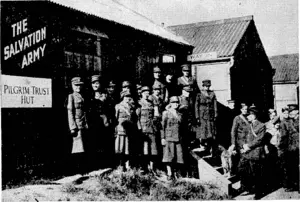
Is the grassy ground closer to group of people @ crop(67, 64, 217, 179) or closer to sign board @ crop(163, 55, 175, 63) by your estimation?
group of people @ crop(67, 64, 217, 179)

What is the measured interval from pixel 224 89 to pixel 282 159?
608cm

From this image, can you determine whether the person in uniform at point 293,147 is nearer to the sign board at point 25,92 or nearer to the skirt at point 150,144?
the skirt at point 150,144

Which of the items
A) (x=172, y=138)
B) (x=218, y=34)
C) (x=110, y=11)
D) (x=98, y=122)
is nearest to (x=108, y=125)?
(x=98, y=122)

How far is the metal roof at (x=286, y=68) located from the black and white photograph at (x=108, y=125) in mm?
12330

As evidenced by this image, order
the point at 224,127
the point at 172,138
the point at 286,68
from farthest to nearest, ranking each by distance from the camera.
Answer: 1. the point at 286,68
2. the point at 224,127
3. the point at 172,138

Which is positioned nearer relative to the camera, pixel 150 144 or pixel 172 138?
pixel 172 138

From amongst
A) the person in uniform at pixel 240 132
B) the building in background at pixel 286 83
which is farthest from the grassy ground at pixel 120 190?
the building in background at pixel 286 83

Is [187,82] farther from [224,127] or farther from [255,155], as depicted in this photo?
[255,155]

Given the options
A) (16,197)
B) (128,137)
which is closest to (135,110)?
(128,137)

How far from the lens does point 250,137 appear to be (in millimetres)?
6664

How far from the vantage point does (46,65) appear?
6395 millimetres

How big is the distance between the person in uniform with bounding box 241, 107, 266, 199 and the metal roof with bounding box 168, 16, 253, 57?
7135mm

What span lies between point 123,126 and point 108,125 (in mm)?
291

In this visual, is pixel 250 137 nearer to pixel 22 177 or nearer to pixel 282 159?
pixel 282 159
